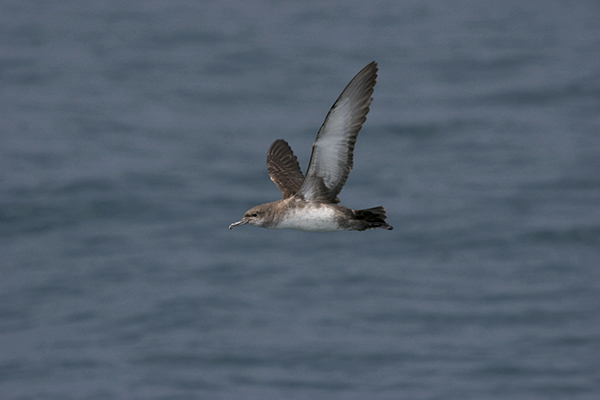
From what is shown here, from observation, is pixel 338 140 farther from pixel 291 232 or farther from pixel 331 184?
pixel 291 232

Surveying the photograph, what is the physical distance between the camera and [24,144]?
3516cm

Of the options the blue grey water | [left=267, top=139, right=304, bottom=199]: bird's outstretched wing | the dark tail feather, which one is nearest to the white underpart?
the dark tail feather

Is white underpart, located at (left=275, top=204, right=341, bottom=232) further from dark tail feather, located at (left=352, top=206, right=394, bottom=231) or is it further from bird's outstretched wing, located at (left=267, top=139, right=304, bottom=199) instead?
bird's outstretched wing, located at (left=267, top=139, right=304, bottom=199)

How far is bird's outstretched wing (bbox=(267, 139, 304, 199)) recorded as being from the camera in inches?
539

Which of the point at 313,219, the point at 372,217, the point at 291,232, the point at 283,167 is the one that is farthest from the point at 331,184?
the point at 291,232

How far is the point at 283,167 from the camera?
46.4 feet

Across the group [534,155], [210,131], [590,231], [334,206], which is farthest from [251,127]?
[334,206]

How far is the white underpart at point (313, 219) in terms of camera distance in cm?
1174

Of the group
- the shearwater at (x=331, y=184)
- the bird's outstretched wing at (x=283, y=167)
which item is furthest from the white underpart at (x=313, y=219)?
the bird's outstretched wing at (x=283, y=167)

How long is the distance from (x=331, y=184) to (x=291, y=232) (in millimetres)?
18430

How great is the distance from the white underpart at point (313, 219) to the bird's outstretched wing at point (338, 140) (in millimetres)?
185

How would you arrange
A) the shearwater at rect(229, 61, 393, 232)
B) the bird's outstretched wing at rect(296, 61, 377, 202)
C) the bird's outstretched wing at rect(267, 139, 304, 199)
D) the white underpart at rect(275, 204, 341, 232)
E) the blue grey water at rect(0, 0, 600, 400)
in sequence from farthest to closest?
the blue grey water at rect(0, 0, 600, 400) → the bird's outstretched wing at rect(267, 139, 304, 199) → the white underpart at rect(275, 204, 341, 232) → the shearwater at rect(229, 61, 393, 232) → the bird's outstretched wing at rect(296, 61, 377, 202)

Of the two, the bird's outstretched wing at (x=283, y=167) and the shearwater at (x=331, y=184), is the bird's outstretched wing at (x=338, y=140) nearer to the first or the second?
the shearwater at (x=331, y=184)

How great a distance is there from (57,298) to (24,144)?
9.34 m
